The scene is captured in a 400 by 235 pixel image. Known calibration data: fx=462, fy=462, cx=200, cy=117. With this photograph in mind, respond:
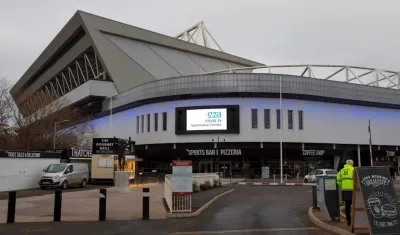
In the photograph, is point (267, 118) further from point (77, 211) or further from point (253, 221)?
point (253, 221)

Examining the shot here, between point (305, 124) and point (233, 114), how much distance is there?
34.0ft

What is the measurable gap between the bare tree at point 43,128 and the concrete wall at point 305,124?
29.7 feet

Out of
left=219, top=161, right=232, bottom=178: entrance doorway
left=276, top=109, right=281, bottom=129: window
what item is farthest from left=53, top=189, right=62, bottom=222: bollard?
left=276, top=109, right=281, bottom=129: window

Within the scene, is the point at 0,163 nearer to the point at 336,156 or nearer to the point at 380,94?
the point at 336,156

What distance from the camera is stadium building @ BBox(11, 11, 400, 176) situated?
2512 inches

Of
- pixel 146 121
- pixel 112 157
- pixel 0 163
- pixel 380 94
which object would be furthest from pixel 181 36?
pixel 0 163

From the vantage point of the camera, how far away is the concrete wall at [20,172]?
31.3 metres

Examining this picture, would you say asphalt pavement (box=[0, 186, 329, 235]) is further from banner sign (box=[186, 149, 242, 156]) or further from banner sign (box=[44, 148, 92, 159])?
banner sign (box=[186, 149, 242, 156])

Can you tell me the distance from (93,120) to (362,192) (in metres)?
78.0

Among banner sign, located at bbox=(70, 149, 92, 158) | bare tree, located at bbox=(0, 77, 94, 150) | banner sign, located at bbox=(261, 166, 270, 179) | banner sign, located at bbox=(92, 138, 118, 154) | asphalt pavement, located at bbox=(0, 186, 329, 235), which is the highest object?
bare tree, located at bbox=(0, 77, 94, 150)

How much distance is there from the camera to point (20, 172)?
33156 millimetres

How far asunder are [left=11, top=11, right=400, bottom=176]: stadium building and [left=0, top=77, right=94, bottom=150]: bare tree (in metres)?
2.96

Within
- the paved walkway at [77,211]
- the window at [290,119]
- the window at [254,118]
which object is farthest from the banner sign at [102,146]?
the window at [290,119]

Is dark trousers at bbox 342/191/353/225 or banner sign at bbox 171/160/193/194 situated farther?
banner sign at bbox 171/160/193/194
